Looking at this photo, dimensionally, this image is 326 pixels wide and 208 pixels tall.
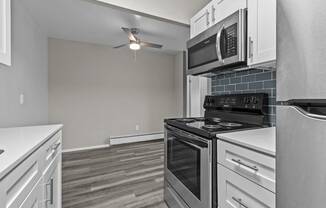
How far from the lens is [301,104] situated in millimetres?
614

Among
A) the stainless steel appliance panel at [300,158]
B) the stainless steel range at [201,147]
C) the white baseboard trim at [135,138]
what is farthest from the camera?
the white baseboard trim at [135,138]

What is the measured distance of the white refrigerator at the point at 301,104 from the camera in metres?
0.55

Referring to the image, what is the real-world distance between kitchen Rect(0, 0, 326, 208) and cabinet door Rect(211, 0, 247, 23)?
0.01 meters

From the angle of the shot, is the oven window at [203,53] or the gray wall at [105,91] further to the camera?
the gray wall at [105,91]

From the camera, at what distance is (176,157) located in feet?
5.33

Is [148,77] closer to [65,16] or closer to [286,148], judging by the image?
[65,16]

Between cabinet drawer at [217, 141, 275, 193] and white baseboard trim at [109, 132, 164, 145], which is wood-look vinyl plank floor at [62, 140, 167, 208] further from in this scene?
cabinet drawer at [217, 141, 275, 193]

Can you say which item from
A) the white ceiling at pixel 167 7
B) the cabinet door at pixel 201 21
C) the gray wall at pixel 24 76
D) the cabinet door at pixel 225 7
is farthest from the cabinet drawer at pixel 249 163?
the gray wall at pixel 24 76

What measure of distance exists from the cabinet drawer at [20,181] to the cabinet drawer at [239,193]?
1.05m

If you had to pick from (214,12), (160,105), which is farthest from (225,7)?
(160,105)

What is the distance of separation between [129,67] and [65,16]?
1.93m

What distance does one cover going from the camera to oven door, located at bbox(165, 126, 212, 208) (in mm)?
1190

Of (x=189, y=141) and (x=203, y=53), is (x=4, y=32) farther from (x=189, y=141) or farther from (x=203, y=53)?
(x=203, y=53)

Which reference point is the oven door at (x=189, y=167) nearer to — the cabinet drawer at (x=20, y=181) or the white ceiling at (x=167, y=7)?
the cabinet drawer at (x=20, y=181)
